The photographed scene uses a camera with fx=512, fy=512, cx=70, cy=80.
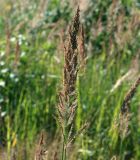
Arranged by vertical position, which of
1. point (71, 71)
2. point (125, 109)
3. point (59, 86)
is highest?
point (71, 71)

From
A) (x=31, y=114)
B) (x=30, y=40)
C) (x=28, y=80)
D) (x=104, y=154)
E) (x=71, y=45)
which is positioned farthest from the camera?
(x=30, y=40)

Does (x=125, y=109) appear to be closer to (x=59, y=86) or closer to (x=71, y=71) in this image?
(x=71, y=71)

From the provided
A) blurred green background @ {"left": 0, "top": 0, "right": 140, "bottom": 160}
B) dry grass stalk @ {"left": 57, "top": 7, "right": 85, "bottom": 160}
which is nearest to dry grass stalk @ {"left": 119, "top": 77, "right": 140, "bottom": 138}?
dry grass stalk @ {"left": 57, "top": 7, "right": 85, "bottom": 160}

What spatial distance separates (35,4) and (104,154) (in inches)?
127

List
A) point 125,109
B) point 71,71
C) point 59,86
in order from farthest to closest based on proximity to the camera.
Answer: point 59,86
point 125,109
point 71,71

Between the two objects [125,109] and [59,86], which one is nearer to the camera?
[125,109]

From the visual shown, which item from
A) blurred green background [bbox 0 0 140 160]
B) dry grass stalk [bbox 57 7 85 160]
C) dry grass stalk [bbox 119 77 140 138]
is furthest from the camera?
blurred green background [bbox 0 0 140 160]

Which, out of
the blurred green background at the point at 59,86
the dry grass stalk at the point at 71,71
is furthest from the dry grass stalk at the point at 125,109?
the blurred green background at the point at 59,86

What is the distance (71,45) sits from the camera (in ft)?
4.17

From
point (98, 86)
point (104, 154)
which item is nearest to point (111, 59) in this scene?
point (98, 86)

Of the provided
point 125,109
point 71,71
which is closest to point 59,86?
point 125,109

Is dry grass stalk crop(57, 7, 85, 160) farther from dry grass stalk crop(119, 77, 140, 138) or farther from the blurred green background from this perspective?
the blurred green background

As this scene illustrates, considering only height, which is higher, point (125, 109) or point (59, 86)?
point (125, 109)

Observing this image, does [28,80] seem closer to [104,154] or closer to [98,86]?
[98,86]
